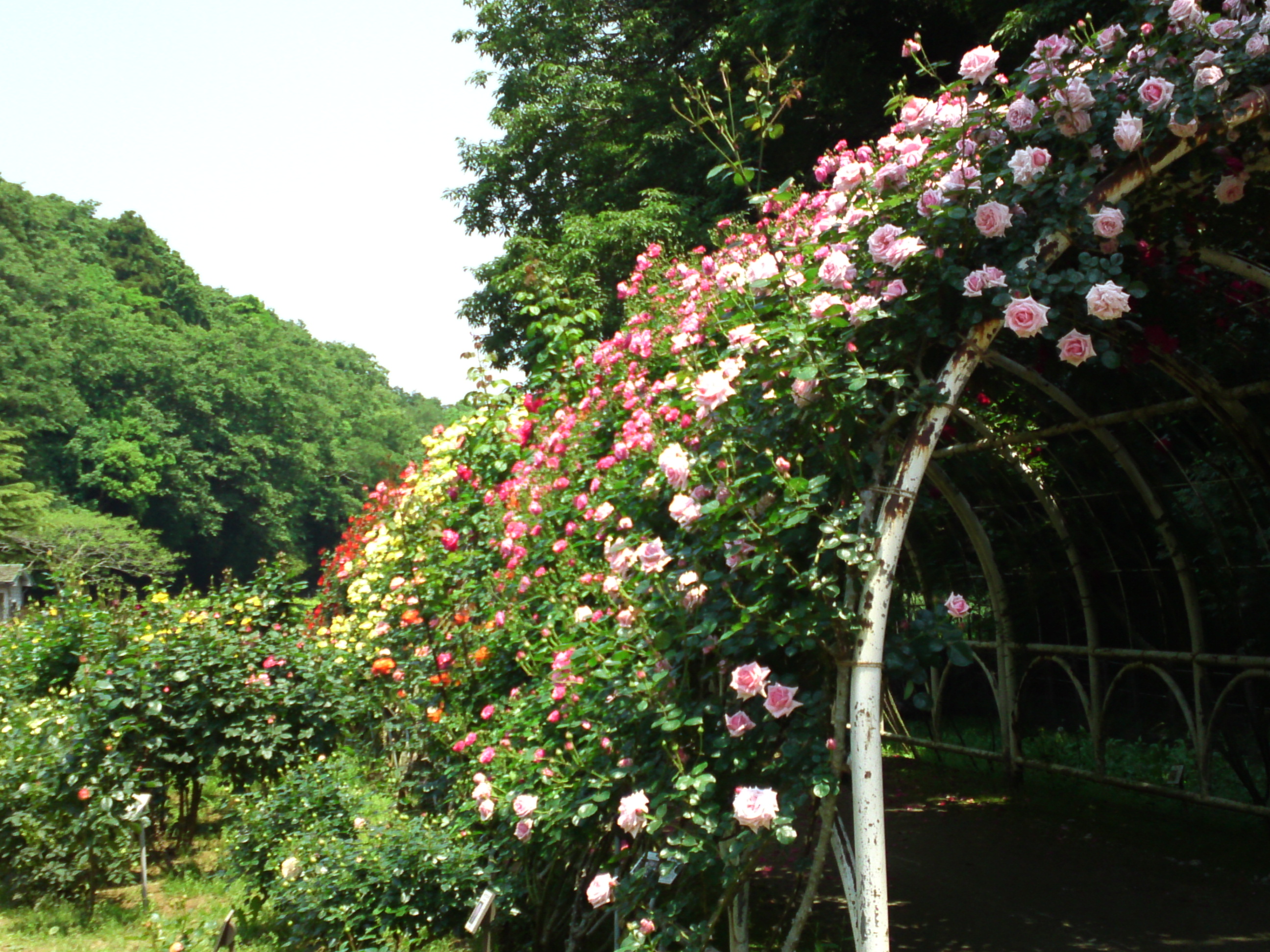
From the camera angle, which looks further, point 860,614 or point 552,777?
point 552,777

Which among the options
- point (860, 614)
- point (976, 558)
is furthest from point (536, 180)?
point (860, 614)

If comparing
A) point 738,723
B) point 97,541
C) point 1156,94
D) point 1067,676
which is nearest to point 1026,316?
point 1156,94

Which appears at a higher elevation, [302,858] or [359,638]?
[359,638]

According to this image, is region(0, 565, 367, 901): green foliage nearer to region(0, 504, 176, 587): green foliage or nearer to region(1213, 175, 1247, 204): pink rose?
region(1213, 175, 1247, 204): pink rose

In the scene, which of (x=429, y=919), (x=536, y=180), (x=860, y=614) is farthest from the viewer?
(x=536, y=180)

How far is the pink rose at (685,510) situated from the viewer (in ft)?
11.0

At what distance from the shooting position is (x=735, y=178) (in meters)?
4.01

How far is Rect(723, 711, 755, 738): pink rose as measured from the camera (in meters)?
3.24

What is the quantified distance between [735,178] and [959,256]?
1104 millimetres

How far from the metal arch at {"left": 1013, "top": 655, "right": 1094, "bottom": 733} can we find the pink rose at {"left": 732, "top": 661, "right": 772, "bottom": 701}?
4.90 meters

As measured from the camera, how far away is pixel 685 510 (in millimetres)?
3375

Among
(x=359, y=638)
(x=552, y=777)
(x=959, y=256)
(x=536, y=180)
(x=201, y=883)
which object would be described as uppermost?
(x=536, y=180)

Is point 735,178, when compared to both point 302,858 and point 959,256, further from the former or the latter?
point 302,858

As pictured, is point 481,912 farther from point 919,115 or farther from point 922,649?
point 919,115
